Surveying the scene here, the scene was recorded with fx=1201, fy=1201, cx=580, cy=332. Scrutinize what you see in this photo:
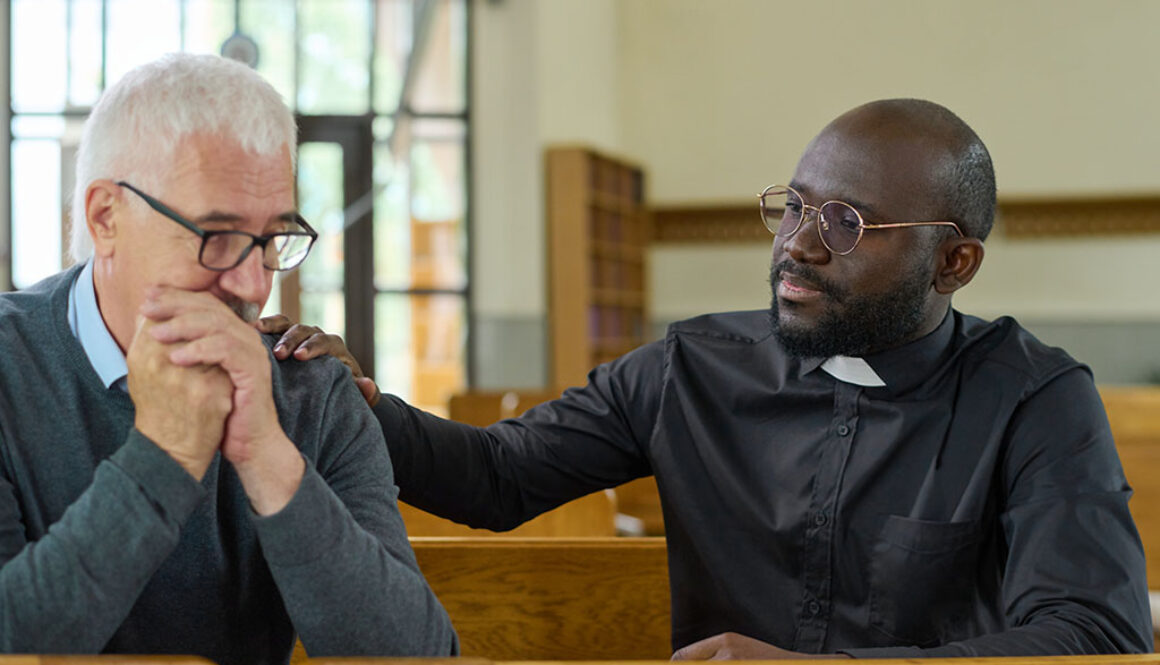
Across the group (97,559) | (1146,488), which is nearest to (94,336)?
(97,559)

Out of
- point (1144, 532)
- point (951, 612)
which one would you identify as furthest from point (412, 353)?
point (951, 612)

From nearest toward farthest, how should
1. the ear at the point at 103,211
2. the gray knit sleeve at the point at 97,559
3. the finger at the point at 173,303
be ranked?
the gray knit sleeve at the point at 97,559
the finger at the point at 173,303
the ear at the point at 103,211

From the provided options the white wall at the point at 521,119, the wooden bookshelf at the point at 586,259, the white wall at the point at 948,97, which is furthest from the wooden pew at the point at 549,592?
the white wall at the point at 948,97

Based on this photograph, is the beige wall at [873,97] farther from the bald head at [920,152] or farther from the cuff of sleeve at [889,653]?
the cuff of sleeve at [889,653]

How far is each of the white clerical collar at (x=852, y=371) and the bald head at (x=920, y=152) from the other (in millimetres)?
266

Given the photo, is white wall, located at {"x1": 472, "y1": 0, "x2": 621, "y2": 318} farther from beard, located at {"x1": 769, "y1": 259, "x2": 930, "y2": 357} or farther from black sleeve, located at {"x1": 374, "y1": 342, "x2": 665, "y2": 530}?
beard, located at {"x1": 769, "y1": 259, "x2": 930, "y2": 357}

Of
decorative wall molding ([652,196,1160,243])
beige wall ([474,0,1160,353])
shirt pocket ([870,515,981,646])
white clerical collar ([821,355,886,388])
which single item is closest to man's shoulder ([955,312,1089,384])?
white clerical collar ([821,355,886,388])

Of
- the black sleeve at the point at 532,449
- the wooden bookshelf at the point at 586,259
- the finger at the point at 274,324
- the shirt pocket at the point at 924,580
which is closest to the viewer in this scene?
the finger at the point at 274,324

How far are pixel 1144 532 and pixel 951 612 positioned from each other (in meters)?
1.75

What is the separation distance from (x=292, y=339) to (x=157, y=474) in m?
0.40

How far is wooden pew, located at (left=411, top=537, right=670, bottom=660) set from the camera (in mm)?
1926

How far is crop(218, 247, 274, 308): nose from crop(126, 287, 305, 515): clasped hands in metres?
0.05

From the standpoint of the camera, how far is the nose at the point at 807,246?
1861 millimetres

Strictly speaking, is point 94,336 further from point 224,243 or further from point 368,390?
point 368,390
